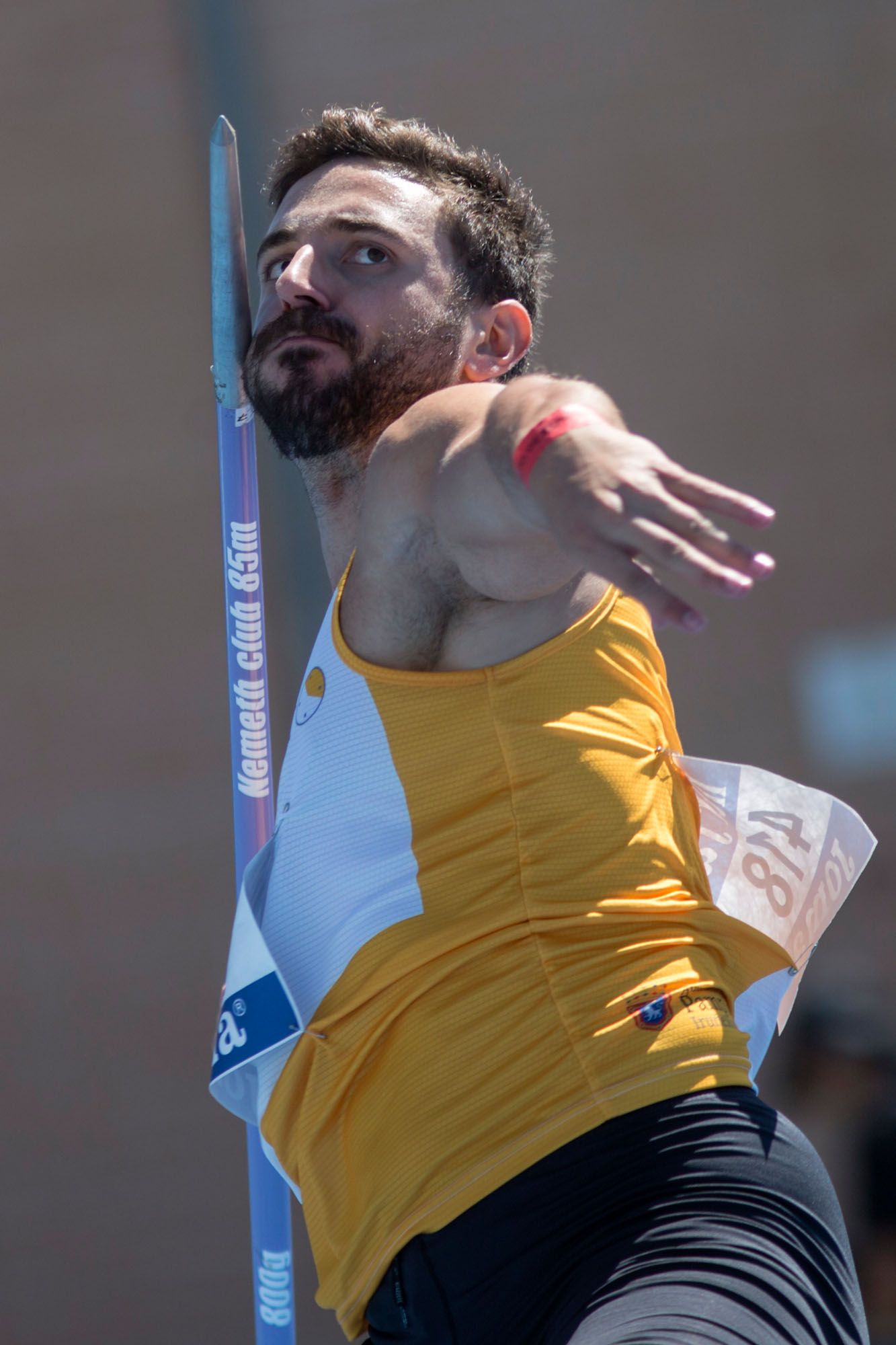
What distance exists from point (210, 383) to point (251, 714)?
2042 millimetres

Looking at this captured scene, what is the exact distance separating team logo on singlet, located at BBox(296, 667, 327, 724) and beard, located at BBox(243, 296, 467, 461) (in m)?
0.31

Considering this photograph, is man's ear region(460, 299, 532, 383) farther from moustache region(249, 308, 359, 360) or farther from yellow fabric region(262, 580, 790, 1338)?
yellow fabric region(262, 580, 790, 1338)

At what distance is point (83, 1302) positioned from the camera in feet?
11.5

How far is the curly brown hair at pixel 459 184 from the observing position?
1.71 m

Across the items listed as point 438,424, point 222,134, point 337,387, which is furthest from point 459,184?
point 438,424

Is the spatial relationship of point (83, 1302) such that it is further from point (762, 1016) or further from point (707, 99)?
point (707, 99)

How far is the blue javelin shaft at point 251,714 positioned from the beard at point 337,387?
141mm

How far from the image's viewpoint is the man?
1.10 m

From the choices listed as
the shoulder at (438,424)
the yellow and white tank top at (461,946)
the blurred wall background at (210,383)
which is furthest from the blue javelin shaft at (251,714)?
the blurred wall background at (210,383)

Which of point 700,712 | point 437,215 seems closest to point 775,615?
point 700,712

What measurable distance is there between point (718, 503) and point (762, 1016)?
0.81 metres

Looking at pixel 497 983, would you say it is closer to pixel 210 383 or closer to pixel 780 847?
pixel 780 847

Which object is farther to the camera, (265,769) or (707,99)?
(707,99)

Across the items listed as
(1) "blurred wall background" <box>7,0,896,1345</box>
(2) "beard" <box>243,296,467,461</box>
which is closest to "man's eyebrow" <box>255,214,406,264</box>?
(2) "beard" <box>243,296,467,461</box>
